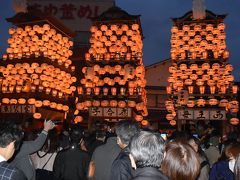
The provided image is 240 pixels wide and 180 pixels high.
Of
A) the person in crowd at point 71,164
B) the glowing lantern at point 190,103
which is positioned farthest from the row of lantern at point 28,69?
the person in crowd at point 71,164

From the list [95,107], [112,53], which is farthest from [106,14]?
[95,107]

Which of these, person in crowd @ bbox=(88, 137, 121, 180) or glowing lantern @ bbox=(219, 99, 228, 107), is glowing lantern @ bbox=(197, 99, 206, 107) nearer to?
glowing lantern @ bbox=(219, 99, 228, 107)

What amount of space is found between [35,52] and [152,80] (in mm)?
13077

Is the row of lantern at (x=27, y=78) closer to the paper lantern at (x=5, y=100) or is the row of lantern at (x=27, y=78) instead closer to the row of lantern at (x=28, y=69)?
the row of lantern at (x=28, y=69)

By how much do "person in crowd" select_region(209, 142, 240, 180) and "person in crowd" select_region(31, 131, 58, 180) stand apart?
3.16 metres

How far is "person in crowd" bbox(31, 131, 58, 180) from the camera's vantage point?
7184mm

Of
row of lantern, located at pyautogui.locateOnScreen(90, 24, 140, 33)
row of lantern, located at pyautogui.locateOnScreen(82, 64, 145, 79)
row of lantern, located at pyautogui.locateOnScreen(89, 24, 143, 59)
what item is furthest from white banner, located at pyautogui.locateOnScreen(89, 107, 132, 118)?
row of lantern, located at pyautogui.locateOnScreen(90, 24, 140, 33)

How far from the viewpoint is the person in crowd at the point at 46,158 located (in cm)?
718

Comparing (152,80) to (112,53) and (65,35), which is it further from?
(65,35)

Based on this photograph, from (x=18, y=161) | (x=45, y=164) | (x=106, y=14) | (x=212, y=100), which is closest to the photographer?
(x=18, y=161)

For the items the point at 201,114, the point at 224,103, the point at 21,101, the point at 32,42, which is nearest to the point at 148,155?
the point at 201,114

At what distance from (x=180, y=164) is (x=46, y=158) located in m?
4.16

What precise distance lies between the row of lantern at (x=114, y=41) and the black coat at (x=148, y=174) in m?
32.0

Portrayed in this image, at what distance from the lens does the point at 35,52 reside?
37.5 m
